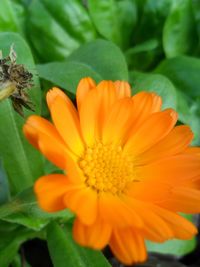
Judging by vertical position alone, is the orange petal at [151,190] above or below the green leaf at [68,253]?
above

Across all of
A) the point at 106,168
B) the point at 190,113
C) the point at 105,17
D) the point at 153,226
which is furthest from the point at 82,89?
the point at 105,17

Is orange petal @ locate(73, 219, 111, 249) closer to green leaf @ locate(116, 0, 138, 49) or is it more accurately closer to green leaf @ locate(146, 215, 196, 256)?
green leaf @ locate(146, 215, 196, 256)

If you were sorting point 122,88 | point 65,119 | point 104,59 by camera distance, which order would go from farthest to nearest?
point 104,59 → point 122,88 → point 65,119

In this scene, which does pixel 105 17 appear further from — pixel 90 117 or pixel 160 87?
pixel 90 117

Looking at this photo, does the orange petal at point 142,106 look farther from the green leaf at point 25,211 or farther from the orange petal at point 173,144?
the green leaf at point 25,211

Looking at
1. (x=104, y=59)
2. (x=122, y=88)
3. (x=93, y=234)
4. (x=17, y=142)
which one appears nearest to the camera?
(x=93, y=234)

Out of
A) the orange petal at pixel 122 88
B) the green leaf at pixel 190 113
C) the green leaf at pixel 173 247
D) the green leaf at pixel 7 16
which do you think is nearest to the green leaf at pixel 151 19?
the green leaf at pixel 190 113
